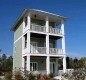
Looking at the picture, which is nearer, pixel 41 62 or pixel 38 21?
pixel 41 62

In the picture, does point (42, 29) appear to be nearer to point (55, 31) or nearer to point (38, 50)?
point (55, 31)

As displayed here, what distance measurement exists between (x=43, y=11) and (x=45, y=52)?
21.6 feet

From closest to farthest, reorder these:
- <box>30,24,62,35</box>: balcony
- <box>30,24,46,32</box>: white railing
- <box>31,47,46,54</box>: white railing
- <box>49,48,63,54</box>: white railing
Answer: <box>31,47,46,54</box>: white railing, <box>30,24,46,32</box>: white railing, <box>30,24,62,35</box>: balcony, <box>49,48,63,54</box>: white railing

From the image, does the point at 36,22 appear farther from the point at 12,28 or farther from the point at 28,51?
the point at 12,28

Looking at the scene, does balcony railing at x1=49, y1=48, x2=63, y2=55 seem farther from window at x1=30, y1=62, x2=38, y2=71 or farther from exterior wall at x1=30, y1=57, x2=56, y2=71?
window at x1=30, y1=62, x2=38, y2=71

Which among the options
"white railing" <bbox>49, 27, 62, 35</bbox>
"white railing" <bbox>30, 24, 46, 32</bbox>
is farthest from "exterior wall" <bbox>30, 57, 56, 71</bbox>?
"white railing" <bbox>30, 24, 46, 32</bbox>

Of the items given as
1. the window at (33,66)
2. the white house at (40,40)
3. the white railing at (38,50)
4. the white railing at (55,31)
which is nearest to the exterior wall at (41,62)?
the white house at (40,40)

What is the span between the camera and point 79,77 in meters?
11.0

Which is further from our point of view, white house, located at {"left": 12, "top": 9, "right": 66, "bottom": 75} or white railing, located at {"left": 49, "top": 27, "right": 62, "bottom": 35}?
white railing, located at {"left": 49, "top": 27, "right": 62, "bottom": 35}

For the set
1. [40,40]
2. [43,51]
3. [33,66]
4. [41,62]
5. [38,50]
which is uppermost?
[40,40]

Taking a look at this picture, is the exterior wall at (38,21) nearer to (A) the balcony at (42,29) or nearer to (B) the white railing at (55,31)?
(A) the balcony at (42,29)

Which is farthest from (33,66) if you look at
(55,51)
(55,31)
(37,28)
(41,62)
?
(55,31)

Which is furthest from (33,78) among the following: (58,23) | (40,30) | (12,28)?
(12,28)

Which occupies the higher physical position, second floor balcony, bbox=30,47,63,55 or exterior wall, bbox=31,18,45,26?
exterior wall, bbox=31,18,45,26
